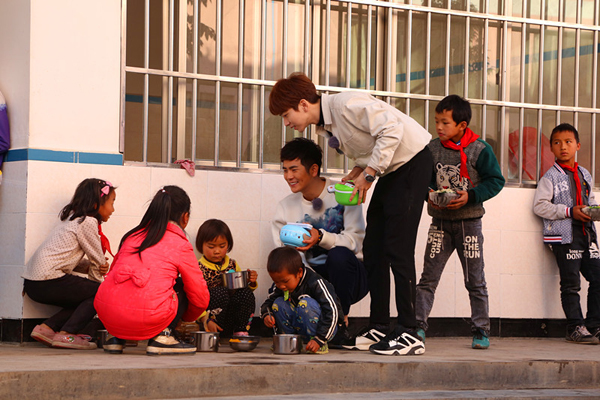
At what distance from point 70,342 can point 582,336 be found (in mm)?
3818

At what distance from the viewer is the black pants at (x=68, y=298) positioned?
502 cm

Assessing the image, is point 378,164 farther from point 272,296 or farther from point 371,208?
point 272,296

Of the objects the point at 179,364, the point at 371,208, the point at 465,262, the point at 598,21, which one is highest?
the point at 598,21

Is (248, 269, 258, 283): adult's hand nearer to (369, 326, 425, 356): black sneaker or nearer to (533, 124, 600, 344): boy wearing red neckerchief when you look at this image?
(369, 326, 425, 356): black sneaker

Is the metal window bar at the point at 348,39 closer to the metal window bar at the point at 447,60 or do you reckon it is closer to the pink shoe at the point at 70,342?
the metal window bar at the point at 447,60

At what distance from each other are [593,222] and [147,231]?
3.78m

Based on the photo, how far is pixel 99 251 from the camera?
5.12 m

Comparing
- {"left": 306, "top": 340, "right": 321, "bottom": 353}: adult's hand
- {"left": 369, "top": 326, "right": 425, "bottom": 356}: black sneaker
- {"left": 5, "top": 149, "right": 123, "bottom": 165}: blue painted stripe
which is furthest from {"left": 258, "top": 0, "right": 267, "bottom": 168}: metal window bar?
{"left": 369, "top": 326, "right": 425, "bottom": 356}: black sneaker

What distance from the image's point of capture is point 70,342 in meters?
4.90

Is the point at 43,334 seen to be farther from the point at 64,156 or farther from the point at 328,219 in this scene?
the point at 328,219

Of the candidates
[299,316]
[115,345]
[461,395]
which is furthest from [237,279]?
[461,395]

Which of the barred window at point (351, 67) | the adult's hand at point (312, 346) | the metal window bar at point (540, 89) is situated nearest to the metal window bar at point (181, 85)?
the barred window at point (351, 67)

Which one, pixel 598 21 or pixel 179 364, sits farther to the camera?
pixel 598 21

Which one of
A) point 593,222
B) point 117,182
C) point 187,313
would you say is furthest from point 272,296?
A: point 593,222
